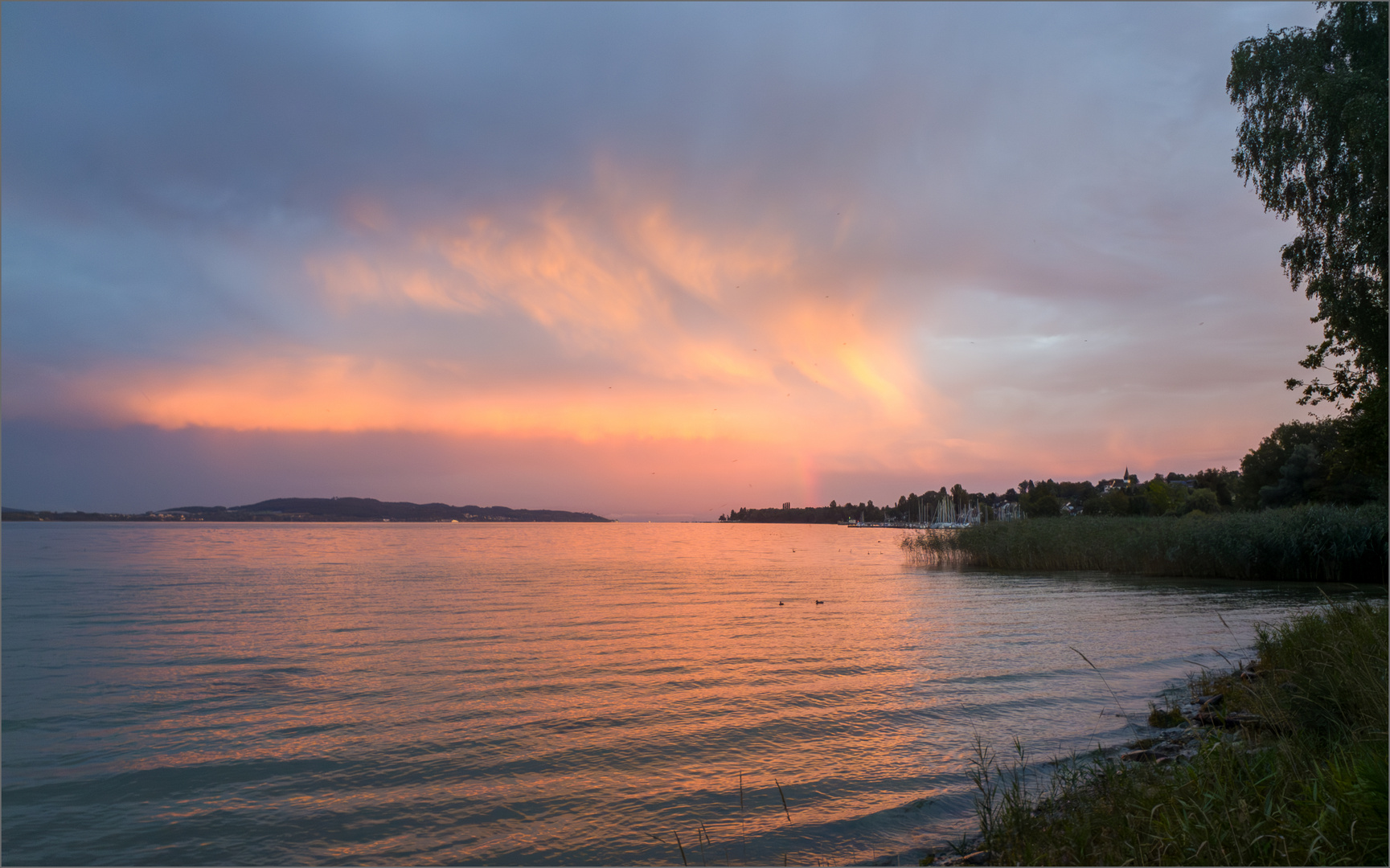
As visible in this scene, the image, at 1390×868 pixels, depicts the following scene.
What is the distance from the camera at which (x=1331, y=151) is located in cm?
1688

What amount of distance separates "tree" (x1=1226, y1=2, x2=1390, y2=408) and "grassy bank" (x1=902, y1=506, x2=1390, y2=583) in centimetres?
2222

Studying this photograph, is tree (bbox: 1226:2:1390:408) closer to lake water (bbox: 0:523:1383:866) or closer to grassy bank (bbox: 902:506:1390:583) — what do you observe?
lake water (bbox: 0:523:1383:866)

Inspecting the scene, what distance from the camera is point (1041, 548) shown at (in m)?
48.0

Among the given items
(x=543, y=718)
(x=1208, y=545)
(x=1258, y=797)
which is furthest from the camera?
(x=1208, y=545)

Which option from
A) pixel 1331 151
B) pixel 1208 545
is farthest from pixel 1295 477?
pixel 1331 151

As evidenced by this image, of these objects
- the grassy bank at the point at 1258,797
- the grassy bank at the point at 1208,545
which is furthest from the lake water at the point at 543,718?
the grassy bank at the point at 1208,545

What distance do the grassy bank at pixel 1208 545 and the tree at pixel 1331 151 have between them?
22216 millimetres

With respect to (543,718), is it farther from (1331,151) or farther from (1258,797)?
(1331,151)

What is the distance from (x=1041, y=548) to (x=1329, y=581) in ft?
48.0

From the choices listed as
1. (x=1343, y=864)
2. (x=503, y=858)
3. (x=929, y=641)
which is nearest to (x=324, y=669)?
(x=503, y=858)

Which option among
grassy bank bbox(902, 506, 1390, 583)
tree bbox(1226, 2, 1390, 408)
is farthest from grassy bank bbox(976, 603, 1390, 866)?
grassy bank bbox(902, 506, 1390, 583)

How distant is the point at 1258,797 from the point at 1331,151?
17908 millimetres

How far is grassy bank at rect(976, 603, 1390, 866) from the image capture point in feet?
16.8

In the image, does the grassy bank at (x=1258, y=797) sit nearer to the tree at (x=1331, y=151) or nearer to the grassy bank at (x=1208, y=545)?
the tree at (x=1331, y=151)
